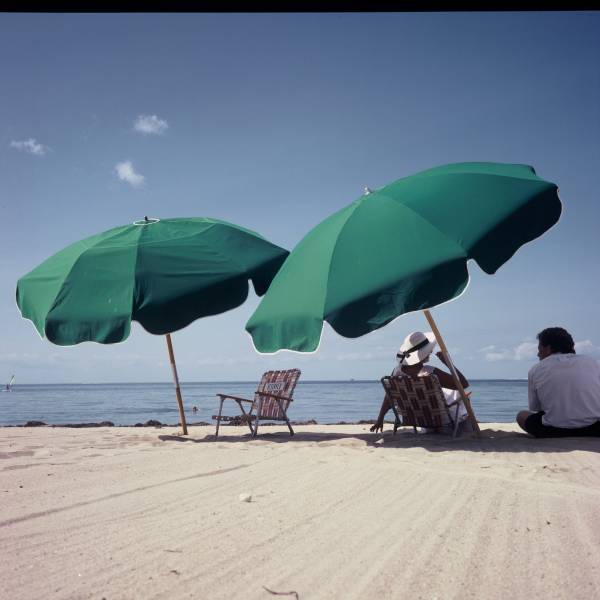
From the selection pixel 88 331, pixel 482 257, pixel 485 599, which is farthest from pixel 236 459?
pixel 485 599

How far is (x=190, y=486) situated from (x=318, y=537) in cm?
136

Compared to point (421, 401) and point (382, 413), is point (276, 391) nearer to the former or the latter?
point (382, 413)

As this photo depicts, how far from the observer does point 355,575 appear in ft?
6.75

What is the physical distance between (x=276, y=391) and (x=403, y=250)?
3359 millimetres

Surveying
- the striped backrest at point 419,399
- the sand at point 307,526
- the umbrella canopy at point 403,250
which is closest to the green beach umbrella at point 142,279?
the umbrella canopy at point 403,250

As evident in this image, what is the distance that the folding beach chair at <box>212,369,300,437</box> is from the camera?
693 cm

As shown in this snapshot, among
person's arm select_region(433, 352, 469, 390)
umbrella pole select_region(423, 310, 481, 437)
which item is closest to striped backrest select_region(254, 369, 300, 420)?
person's arm select_region(433, 352, 469, 390)

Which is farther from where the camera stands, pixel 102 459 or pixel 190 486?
pixel 102 459

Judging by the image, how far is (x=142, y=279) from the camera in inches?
234

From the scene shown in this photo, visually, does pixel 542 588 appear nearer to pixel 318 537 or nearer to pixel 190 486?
pixel 318 537

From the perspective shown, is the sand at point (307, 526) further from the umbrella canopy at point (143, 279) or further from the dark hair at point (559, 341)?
the umbrella canopy at point (143, 279)

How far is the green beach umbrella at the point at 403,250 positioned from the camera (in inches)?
172

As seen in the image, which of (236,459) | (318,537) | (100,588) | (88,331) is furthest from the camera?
(88,331)

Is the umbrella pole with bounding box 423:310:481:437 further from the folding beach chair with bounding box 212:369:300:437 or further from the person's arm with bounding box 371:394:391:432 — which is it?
the folding beach chair with bounding box 212:369:300:437
